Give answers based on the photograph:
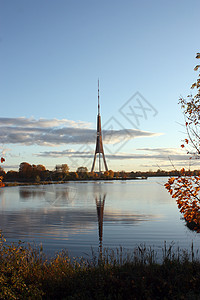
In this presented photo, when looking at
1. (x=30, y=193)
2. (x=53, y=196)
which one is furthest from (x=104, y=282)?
(x=30, y=193)

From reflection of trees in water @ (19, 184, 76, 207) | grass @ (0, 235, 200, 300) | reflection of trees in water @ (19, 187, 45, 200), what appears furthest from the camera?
reflection of trees in water @ (19, 187, 45, 200)

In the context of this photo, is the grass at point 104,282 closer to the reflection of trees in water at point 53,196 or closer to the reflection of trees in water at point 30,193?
the reflection of trees in water at point 53,196

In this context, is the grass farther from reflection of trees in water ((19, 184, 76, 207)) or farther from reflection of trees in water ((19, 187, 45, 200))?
reflection of trees in water ((19, 187, 45, 200))

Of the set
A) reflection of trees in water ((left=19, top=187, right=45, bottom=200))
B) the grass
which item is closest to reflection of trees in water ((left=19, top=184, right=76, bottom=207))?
reflection of trees in water ((left=19, top=187, right=45, bottom=200))

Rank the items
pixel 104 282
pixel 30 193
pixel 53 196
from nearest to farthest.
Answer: pixel 104 282, pixel 53 196, pixel 30 193

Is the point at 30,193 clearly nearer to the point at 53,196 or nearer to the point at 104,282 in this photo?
the point at 53,196

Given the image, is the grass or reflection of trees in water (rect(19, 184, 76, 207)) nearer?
the grass

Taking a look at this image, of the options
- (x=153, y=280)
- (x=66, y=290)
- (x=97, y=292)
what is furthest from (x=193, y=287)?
(x=66, y=290)

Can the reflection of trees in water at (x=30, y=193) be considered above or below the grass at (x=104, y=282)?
below

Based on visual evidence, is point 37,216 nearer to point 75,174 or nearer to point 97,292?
point 97,292

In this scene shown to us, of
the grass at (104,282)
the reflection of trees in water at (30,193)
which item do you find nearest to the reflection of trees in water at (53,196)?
the reflection of trees in water at (30,193)

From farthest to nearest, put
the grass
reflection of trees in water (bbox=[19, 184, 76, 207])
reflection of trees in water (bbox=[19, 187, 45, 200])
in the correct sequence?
reflection of trees in water (bbox=[19, 187, 45, 200]) → reflection of trees in water (bbox=[19, 184, 76, 207]) → the grass

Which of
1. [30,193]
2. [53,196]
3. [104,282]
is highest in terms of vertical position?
[104,282]

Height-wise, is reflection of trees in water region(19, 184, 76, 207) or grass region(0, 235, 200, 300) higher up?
grass region(0, 235, 200, 300)
